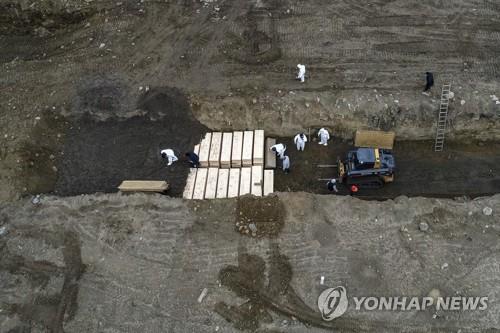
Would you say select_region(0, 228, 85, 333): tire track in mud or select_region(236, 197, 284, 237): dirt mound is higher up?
select_region(236, 197, 284, 237): dirt mound

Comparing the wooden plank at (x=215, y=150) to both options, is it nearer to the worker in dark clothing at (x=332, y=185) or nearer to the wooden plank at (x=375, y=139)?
the worker in dark clothing at (x=332, y=185)

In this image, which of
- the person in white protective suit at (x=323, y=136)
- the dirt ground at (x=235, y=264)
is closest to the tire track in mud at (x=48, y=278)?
the dirt ground at (x=235, y=264)

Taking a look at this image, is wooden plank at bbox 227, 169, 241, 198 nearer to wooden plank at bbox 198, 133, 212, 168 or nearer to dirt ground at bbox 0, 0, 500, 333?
wooden plank at bbox 198, 133, 212, 168

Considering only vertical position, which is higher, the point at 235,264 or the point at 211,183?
the point at 211,183

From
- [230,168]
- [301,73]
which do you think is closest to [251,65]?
[301,73]

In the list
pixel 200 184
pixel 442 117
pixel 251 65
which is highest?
pixel 251 65

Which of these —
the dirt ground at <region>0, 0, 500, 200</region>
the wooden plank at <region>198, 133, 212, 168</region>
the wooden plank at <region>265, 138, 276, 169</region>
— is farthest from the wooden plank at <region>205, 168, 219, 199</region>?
the dirt ground at <region>0, 0, 500, 200</region>

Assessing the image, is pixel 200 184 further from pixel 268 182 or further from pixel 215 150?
pixel 268 182
